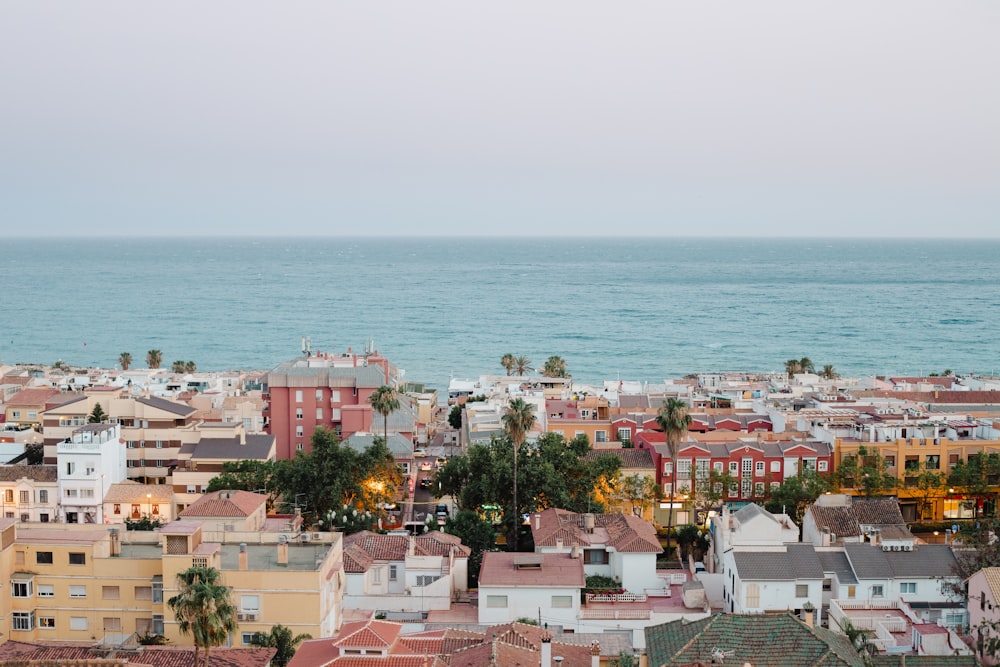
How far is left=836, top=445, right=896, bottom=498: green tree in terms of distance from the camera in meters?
54.6

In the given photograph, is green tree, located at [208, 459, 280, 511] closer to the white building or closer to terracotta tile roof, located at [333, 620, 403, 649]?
the white building

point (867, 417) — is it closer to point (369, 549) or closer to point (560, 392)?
point (560, 392)

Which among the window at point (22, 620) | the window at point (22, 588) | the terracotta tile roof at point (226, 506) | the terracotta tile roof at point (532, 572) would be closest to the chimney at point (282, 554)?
the terracotta tile roof at point (532, 572)

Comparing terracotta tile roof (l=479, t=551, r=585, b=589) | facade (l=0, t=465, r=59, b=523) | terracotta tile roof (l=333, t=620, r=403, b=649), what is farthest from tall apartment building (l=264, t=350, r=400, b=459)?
terracotta tile roof (l=333, t=620, r=403, b=649)

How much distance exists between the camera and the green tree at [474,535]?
45.6m

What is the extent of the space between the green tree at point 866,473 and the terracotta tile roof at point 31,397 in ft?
176

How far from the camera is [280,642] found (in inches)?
1341

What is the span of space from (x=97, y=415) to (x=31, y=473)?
8706 millimetres

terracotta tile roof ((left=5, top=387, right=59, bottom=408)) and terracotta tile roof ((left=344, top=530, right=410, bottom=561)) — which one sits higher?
terracotta tile roof ((left=5, top=387, right=59, bottom=408))

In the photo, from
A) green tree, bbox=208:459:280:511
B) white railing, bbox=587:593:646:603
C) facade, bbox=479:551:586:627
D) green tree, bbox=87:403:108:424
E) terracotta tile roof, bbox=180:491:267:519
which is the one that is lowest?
white railing, bbox=587:593:646:603

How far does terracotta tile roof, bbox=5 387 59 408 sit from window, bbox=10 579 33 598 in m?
40.9

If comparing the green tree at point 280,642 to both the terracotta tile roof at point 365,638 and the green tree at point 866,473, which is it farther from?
the green tree at point 866,473

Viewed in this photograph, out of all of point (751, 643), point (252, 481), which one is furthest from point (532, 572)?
point (252, 481)

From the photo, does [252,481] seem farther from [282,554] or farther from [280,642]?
[280,642]
